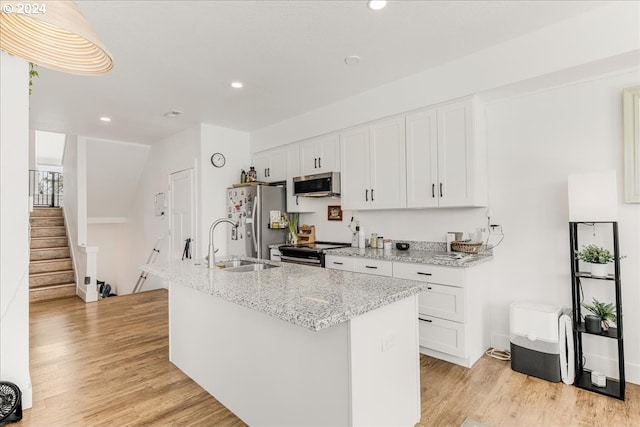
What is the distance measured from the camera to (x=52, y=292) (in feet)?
17.7

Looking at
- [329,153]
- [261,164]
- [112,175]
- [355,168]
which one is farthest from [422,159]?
[112,175]

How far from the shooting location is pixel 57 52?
1.27 metres

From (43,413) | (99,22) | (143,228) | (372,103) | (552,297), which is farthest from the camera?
(143,228)

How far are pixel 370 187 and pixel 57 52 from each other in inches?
119

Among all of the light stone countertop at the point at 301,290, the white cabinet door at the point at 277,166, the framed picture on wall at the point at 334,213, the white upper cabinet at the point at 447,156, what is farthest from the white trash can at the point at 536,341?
the white cabinet door at the point at 277,166

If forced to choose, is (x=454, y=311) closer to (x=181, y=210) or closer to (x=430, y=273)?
(x=430, y=273)

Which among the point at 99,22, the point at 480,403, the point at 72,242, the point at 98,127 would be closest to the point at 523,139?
the point at 480,403

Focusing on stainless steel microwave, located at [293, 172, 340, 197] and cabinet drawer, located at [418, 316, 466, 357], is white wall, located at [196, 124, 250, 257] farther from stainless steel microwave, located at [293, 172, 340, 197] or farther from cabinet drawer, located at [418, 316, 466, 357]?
cabinet drawer, located at [418, 316, 466, 357]

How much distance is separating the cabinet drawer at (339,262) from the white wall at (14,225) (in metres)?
2.61

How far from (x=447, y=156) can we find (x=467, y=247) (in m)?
0.90

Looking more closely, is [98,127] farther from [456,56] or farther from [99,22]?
[456,56]

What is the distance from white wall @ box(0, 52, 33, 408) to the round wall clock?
2.73 metres

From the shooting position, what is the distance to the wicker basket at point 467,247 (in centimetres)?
318

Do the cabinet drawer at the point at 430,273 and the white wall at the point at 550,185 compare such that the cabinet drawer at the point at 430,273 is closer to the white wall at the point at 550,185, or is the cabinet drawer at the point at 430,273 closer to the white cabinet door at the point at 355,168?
the white wall at the point at 550,185
